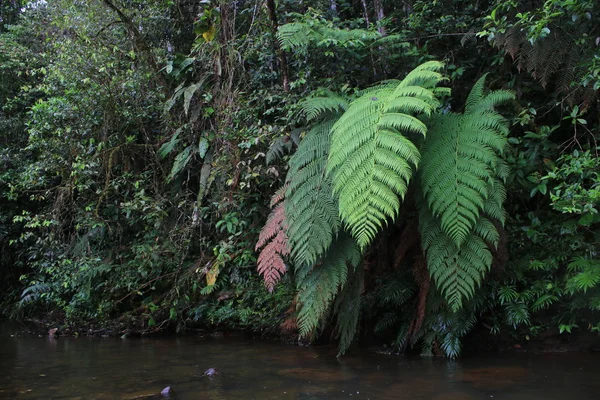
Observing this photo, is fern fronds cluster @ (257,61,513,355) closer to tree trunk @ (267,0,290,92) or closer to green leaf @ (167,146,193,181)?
tree trunk @ (267,0,290,92)

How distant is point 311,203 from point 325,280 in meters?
0.57

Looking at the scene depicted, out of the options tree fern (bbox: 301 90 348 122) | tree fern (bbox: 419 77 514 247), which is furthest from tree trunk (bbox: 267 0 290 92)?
tree fern (bbox: 419 77 514 247)

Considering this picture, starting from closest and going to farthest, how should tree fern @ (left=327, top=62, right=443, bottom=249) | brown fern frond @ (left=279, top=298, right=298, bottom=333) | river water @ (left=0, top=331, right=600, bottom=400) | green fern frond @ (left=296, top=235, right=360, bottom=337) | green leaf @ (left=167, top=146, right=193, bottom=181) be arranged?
river water @ (left=0, top=331, right=600, bottom=400), tree fern @ (left=327, top=62, right=443, bottom=249), green fern frond @ (left=296, top=235, right=360, bottom=337), brown fern frond @ (left=279, top=298, right=298, bottom=333), green leaf @ (left=167, top=146, right=193, bottom=181)

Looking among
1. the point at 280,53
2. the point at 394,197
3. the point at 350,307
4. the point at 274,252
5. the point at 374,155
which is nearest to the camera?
the point at 394,197

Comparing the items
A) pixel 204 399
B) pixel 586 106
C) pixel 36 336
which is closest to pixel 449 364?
pixel 204 399

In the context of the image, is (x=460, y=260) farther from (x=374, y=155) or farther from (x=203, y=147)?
(x=203, y=147)

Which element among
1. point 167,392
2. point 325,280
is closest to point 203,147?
point 325,280

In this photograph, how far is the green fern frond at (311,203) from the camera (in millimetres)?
3441

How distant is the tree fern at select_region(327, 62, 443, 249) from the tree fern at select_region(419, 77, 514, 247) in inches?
11.2

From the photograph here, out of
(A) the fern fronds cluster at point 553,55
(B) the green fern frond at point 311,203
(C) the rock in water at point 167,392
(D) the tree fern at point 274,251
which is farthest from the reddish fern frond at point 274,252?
(A) the fern fronds cluster at point 553,55

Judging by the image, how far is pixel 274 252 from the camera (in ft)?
12.1

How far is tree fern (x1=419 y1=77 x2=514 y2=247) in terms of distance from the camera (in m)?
3.24

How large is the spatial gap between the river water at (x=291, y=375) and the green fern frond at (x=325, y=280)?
37 centimetres

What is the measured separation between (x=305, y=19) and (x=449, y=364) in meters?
3.21
